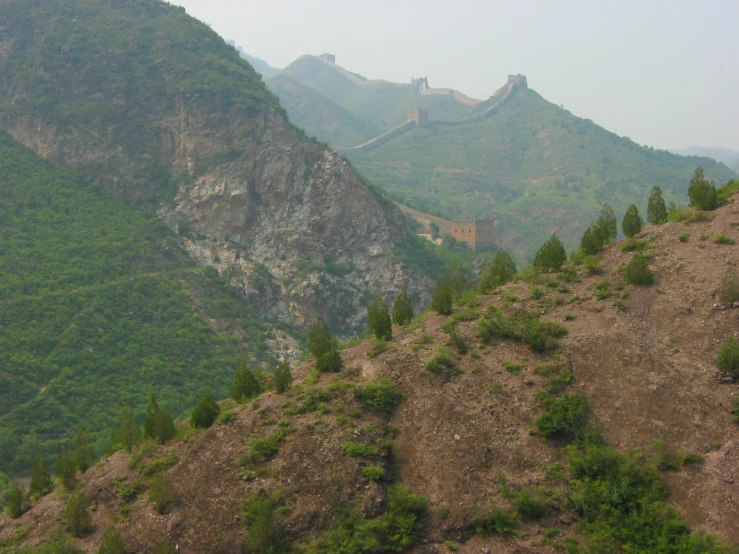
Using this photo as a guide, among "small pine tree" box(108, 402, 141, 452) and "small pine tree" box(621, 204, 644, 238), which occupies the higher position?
"small pine tree" box(621, 204, 644, 238)

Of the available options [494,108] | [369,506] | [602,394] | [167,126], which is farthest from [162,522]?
[494,108]

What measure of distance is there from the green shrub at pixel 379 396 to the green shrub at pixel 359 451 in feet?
4.64

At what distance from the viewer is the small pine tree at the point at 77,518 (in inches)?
805

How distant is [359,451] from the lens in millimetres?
19766

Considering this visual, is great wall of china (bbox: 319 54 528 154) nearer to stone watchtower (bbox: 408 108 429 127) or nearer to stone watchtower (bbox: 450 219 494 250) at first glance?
stone watchtower (bbox: 408 108 429 127)

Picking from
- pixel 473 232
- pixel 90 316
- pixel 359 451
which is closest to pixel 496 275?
pixel 359 451

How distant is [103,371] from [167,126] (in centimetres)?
2707

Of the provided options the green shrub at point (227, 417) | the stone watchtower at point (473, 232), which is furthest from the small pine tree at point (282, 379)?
the stone watchtower at point (473, 232)

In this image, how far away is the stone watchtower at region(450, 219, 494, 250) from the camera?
79.6 metres

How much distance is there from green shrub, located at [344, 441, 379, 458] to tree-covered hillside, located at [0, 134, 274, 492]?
19160 mm

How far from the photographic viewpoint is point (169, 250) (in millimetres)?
58344

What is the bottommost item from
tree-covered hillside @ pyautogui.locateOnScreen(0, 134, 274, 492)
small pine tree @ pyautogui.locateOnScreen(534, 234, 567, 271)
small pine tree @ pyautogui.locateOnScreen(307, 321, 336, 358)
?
tree-covered hillside @ pyautogui.locateOnScreen(0, 134, 274, 492)

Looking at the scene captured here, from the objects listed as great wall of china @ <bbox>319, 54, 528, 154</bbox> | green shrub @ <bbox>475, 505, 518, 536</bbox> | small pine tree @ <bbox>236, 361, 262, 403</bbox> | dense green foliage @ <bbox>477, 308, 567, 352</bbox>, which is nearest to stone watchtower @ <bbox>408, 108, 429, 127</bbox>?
great wall of china @ <bbox>319, 54, 528, 154</bbox>

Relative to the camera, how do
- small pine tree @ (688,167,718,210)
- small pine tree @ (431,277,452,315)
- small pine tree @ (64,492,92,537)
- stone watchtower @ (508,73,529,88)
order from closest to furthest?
1. small pine tree @ (64,492,92,537)
2. small pine tree @ (431,277,452,315)
3. small pine tree @ (688,167,718,210)
4. stone watchtower @ (508,73,529,88)
